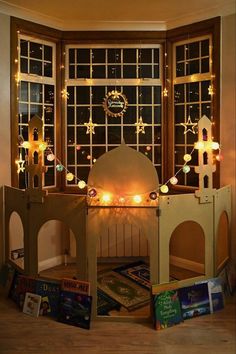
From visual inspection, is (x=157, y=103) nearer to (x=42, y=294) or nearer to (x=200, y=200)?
(x=200, y=200)

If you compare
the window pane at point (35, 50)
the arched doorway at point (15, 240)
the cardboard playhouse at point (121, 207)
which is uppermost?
the window pane at point (35, 50)

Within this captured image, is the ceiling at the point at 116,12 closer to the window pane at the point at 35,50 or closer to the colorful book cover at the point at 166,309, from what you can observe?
the window pane at the point at 35,50

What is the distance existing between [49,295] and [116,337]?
31.8 inches

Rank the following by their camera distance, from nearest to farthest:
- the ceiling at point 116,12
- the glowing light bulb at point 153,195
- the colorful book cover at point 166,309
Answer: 1. the colorful book cover at point 166,309
2. the glowing light bulb at point 153,195
3. the ceiling at point 116,12

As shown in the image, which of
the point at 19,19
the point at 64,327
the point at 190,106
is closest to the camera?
the point at 64,327

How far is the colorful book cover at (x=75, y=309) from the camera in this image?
3.54 metres

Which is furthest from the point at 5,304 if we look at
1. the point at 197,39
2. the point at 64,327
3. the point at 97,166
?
the point at 197,39

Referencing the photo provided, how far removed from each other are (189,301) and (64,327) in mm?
1169

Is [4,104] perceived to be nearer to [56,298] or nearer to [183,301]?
[56,298]

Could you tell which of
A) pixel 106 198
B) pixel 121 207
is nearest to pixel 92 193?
pixel 106 198

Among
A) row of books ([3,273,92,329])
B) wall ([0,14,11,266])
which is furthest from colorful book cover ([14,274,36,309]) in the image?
wall ([0,14,11,266])

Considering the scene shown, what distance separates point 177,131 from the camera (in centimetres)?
511

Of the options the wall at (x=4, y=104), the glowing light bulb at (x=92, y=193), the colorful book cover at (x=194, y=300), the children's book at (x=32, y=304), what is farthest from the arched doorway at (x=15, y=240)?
the colorful book cover at (x=194, y=300)

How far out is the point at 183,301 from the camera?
370 cm
